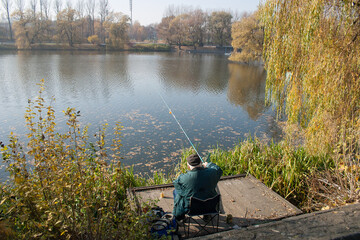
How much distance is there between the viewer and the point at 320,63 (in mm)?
5359

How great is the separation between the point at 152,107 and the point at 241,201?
8.87m

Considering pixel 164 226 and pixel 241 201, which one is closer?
pixel 164 226

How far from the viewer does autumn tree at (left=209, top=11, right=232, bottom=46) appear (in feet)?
180

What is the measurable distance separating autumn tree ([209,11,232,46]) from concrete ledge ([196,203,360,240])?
55.7 metres

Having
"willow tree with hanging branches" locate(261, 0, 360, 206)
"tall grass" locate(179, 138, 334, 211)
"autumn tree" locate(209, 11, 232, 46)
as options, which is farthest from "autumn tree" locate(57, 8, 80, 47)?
"tall grass" locate(179, 138, 334, 211)

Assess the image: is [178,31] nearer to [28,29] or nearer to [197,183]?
[28,29]

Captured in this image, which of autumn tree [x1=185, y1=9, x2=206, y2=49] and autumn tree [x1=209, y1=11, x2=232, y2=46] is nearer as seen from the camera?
autumn tree [x1=209, y1=11, x2=232, y2=46]

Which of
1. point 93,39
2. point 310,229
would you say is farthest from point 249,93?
point 93,39

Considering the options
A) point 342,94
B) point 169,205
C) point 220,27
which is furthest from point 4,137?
point 220,27

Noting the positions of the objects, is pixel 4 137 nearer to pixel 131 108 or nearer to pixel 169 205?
pixel 131 108

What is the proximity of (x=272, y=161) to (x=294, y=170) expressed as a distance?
519mm

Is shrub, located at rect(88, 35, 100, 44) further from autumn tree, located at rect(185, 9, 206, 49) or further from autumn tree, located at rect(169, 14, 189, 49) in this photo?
autumn tree, located at rect(185, 9, 206, 49)

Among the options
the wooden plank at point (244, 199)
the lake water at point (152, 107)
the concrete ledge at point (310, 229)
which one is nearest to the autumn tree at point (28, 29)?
the lake water at point (152, 107)

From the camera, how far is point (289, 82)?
6.29 meters
